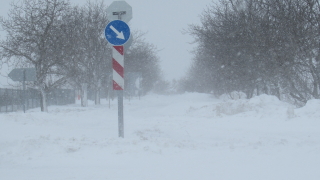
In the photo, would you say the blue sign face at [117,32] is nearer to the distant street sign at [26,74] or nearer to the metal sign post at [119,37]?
the metal sign post at [119,37]

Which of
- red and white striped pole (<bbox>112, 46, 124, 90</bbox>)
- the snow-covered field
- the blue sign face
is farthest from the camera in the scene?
red and white striped pole (<bbox>112, 46, 124, 90</bbox>)

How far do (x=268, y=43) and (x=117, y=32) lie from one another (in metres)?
11.3

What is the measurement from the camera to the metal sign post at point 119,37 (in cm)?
570

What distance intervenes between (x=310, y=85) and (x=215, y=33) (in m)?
7.66

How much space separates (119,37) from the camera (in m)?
5.76

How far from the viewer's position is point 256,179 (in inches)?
137

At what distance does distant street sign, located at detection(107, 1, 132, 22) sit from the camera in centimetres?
611

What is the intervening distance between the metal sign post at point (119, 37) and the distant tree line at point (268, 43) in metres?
9.73

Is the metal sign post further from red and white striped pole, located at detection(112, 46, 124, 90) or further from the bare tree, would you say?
the bare tree

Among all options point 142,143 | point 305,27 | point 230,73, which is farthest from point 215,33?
point 142,143

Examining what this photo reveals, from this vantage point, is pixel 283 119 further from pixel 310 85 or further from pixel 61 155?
pixel 310 85

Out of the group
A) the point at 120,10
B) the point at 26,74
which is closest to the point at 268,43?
the point at 120,10

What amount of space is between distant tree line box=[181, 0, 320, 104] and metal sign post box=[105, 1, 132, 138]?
9.73 metres

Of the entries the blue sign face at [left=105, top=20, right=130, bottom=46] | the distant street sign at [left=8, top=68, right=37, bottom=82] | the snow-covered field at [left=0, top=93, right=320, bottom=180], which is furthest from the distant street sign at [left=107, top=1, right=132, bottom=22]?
the distant street sign at [left=8, top=68, right=37, bottom=82]
